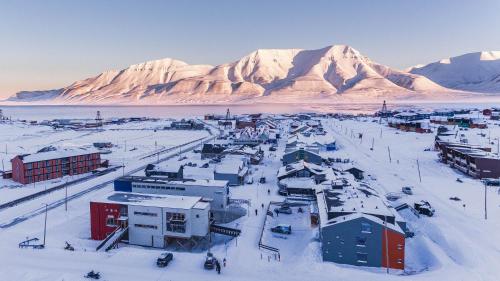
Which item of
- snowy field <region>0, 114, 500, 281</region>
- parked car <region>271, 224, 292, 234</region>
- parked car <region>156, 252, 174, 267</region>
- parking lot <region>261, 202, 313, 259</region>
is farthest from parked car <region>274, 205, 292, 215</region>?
parked car <region>156, 252, 174, 267</region>

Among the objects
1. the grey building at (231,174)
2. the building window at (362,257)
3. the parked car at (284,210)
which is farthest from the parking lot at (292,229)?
the grey building at (231,174)

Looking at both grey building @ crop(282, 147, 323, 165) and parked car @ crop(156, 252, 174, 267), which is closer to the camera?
parked car @ crop(156, 252, 174, 267)

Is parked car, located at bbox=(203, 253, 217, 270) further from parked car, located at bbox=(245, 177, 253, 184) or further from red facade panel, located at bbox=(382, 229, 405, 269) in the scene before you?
parked car, located at bbox=(245, 177, 253, 184)

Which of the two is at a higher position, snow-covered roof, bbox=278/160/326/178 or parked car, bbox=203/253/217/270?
snow-covered roof, bbox=278/160/326/178

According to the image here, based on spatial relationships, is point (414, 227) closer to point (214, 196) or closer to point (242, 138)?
point (214, 196)

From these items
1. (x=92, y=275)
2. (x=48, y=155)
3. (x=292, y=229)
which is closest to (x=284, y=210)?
(x=292, y=229)

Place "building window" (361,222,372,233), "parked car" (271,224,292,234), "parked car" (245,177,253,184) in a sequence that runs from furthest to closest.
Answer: "parked car" (245,177,253,184) < "parked car" (271,224,292,234) < "building window" (361,222,372,233)

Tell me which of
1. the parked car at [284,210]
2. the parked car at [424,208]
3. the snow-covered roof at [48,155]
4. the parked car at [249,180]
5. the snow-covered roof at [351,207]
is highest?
the snow-covered roof at [48,155]

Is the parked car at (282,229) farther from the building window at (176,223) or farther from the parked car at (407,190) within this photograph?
the parked car at (407,190)
